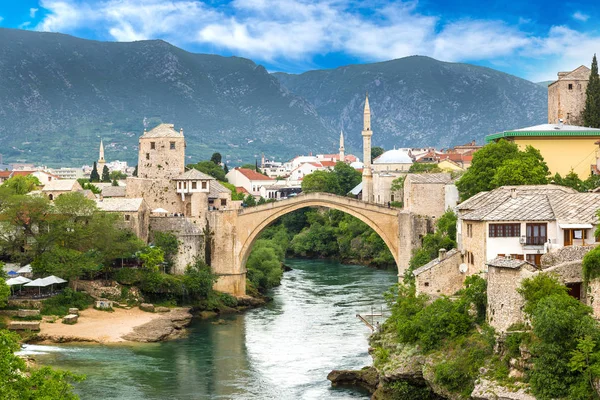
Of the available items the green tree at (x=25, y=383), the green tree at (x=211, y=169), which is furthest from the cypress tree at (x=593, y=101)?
the green tree at (x=211, y=169)

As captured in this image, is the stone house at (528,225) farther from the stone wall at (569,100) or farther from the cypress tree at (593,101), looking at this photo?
the stone wall at (569,100)

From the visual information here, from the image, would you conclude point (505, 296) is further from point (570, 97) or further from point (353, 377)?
point (570, 97)

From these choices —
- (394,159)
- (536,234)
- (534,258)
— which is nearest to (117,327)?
(534,258)

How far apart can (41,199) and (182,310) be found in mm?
10719

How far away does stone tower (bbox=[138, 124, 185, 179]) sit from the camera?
69.7 meters

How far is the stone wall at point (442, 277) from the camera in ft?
139

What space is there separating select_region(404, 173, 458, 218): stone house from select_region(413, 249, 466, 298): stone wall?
15.5 meters

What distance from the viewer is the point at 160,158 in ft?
229

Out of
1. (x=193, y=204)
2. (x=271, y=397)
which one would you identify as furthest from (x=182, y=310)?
(x=271, y=397)

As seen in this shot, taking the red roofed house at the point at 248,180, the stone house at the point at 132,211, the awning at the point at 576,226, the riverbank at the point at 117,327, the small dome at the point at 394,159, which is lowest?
the riverbank at the point at 117,327

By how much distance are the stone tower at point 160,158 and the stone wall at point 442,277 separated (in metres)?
30.6

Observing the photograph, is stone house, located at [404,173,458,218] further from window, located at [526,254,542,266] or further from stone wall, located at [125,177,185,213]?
window, located at [526,254,542,266]

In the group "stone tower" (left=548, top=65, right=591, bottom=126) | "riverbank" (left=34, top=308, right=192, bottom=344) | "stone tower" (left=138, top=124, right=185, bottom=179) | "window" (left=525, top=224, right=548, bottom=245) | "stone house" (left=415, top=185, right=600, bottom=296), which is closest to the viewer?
"stone house" (left=415, top=185, right=600, bottom=296)

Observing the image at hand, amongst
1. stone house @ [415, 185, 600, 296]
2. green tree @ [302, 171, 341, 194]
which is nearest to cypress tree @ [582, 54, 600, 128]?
stone house @ [415, 185, 600, 296]
